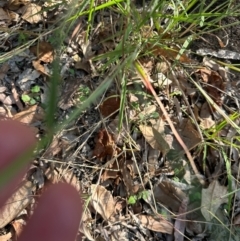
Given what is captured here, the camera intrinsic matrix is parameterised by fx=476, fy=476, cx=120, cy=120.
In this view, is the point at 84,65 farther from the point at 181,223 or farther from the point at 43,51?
the point at 181,223

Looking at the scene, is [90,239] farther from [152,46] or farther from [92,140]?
[152,46]

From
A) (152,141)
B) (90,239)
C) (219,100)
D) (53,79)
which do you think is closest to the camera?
(53,79)

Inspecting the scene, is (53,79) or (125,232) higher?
(53,79)

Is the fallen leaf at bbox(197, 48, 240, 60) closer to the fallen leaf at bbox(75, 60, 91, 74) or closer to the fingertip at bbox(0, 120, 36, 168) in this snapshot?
the fallen leaf at bbox(75, 60, 91, 74)

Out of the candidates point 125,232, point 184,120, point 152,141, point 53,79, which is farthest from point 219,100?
point 53,79

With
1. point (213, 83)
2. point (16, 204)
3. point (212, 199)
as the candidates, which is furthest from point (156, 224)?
point (213, 83)
